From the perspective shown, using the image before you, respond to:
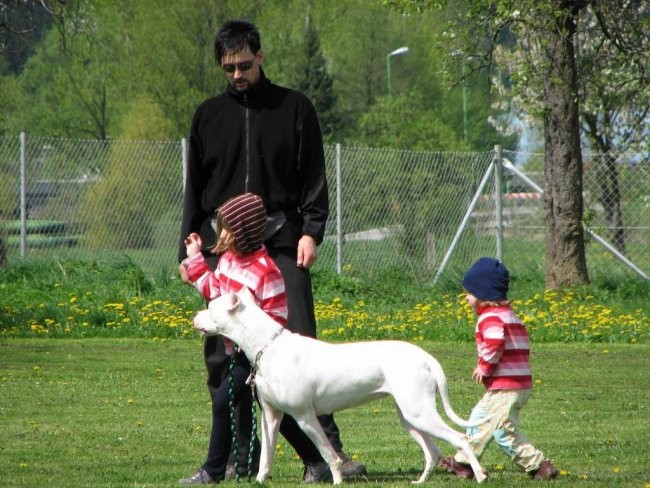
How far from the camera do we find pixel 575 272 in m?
16.2

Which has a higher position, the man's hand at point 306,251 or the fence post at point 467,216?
the man's hand at point 306,251

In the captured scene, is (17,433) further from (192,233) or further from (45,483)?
(192,233)

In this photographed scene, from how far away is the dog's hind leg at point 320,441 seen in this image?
5.57 metres

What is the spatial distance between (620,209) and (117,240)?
283 inches

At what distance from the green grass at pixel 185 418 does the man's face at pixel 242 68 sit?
194 cm

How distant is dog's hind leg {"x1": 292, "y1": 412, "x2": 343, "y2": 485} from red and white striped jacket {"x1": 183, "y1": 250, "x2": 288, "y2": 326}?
0.49 meters

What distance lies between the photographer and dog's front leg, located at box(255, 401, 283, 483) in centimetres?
573

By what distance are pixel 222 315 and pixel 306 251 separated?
0.66 metres

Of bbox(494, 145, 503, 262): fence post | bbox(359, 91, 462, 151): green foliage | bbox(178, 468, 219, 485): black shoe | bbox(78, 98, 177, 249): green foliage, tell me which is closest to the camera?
bbox(178, 468, 219, 485): black shoe

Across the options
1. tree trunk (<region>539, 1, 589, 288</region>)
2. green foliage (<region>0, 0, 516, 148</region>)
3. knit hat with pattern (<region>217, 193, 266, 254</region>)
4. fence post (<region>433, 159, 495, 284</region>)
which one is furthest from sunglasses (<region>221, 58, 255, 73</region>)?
green foliage (<region>0, 0, 516, 148</region>)

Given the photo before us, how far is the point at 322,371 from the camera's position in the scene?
218 inches

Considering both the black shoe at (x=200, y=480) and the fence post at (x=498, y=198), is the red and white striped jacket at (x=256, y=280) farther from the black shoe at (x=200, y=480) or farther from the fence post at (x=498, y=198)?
the fence post at (x=498, y=198)

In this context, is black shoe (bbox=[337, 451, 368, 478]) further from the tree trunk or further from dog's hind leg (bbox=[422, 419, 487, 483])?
the tree trunk

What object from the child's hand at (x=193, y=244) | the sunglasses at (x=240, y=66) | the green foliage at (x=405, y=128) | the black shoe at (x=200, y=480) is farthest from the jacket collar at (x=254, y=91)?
the green foliage at (x=405, y=128)
